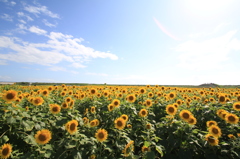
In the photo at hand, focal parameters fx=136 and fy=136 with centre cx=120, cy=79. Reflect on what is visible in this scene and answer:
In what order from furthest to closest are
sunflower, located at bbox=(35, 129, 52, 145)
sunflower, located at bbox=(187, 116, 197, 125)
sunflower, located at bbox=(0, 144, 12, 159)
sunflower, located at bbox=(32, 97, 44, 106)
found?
sunflower, located at bbox=(32, 97, 44, 106)
sunflower, located at bbox=(187, 116, 197, 125)
sunflower, located at bbox=(35, 129, 52, 145)
sunflower, located at bbox=(0, 144, 12, 159)

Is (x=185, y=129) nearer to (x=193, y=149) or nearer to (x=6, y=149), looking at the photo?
(x=193, y=149)

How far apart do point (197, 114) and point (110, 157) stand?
155 inches

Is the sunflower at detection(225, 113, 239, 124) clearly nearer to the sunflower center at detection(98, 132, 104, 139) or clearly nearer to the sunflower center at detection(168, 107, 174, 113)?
the sunflower center at detection(168, 107, 174, 113)

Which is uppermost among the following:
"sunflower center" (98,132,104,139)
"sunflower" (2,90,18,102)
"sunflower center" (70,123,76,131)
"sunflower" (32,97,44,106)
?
"sunflower" (2,90,18,102)

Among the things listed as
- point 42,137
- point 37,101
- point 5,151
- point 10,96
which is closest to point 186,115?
point 42,137

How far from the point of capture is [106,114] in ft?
16.2

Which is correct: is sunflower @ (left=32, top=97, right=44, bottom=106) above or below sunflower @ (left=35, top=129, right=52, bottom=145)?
above

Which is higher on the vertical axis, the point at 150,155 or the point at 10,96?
the point at 10,96

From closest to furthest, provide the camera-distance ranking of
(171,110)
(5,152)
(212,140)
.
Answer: (5,152) → (212,140) → (171,110)

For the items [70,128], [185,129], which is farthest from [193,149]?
[70,128]

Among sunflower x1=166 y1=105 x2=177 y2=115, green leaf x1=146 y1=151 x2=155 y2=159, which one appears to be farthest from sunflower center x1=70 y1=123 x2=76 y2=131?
sunflower x1=166 y1=105 x2=177 y2=115

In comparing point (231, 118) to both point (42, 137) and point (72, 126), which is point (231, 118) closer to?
point (72, 126)

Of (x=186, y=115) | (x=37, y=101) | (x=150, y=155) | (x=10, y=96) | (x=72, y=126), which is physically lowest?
(x=150, y=155)

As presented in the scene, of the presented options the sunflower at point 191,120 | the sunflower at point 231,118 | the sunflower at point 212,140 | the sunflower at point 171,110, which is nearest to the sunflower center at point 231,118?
the sunflower at point 231,118
